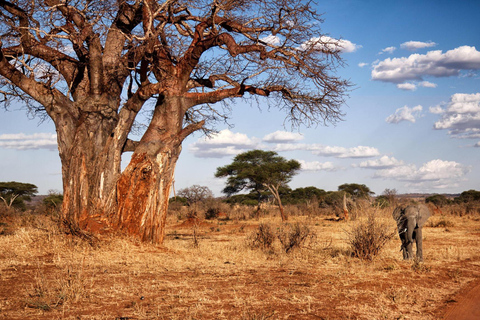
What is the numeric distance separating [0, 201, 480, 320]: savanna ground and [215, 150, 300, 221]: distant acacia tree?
61.3 feet

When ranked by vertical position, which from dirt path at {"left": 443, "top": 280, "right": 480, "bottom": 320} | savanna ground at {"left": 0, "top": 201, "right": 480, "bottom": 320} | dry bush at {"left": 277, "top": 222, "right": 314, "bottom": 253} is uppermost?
dry bush at {"left": 277, "top": 222, "right": 314, "bottom": 253}

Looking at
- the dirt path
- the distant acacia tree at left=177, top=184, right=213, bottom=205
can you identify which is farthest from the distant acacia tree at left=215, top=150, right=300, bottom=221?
the dirt path

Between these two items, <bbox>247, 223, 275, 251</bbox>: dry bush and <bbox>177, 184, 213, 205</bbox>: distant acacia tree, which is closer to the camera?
<bbox>247, 223, 275, 251</bbox>: dry bush

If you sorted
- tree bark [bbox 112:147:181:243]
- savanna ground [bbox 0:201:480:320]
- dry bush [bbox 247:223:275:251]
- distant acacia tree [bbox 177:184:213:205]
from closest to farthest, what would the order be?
savanna ground [bbox 0:201:480:320] → tree bark [bbox 112:147:181:243] → dry bush [bbox 247:223:275:251] → distant acacia tree [bbox 177:184:213:205]

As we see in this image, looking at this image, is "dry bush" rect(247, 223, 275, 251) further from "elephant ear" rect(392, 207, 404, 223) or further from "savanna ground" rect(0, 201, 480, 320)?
"elephant ear" rect(392, 207, 404, 223)

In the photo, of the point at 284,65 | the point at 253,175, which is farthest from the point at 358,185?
the point at 284,65

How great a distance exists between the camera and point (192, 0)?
9.41m

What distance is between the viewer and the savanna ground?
179 inches

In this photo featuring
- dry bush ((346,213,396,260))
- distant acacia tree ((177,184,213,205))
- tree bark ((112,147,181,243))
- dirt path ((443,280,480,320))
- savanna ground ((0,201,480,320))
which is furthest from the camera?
distant acacia tree ((177,184,213,205))

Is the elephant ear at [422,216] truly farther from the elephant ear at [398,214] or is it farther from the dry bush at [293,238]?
the dry bush at [293,238]

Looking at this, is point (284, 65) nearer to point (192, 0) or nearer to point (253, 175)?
point (192, 0)

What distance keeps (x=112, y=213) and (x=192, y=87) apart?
3.20m

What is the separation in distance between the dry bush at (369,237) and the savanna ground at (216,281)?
13 cm

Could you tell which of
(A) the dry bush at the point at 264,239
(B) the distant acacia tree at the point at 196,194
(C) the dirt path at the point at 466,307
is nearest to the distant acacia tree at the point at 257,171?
(B) the distant acacia tree at the point at 196,194
